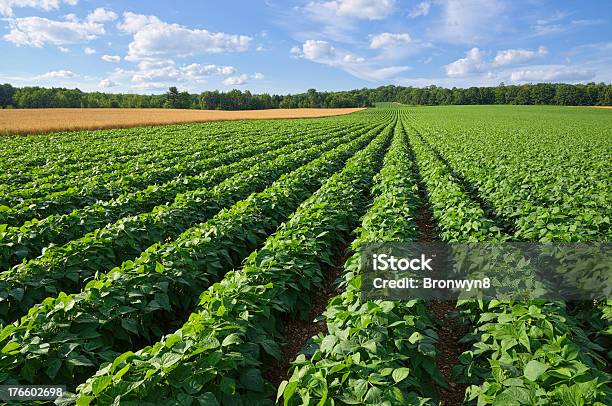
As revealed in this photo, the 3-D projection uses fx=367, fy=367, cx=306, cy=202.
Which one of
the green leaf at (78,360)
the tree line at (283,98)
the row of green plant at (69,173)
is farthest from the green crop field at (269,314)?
the tree line at (283,98)

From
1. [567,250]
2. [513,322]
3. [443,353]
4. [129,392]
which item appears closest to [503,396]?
[513,322]

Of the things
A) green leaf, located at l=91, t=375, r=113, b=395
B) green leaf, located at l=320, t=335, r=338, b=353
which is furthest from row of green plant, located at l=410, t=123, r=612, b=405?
green leaf, located at l=91, t=375, r=113, b=395

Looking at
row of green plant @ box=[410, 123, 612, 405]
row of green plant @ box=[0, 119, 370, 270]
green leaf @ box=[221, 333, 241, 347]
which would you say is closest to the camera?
row of green plant @ box=[410, 123, 612, 405]

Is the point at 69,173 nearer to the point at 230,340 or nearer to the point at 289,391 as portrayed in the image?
the point at 230,340

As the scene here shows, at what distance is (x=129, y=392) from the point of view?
2.79 meters

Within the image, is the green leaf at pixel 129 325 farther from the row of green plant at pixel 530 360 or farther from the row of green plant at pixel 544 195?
the row of green plant at pixel 544 195

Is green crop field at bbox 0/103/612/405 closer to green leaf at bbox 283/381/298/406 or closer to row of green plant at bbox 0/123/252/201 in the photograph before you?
green leaf at bbox 283/381/298/406

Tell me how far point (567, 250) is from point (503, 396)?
3769mm

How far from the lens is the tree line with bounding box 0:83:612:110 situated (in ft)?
276

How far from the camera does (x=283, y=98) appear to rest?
12100 cm

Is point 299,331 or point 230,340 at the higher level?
point 230,340

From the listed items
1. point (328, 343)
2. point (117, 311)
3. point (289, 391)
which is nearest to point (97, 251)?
point (117, 311)

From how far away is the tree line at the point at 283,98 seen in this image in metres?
84.1

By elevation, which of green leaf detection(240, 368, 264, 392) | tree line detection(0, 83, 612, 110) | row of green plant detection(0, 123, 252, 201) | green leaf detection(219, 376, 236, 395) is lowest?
green leaf detection(240, 368, 264, 392)
